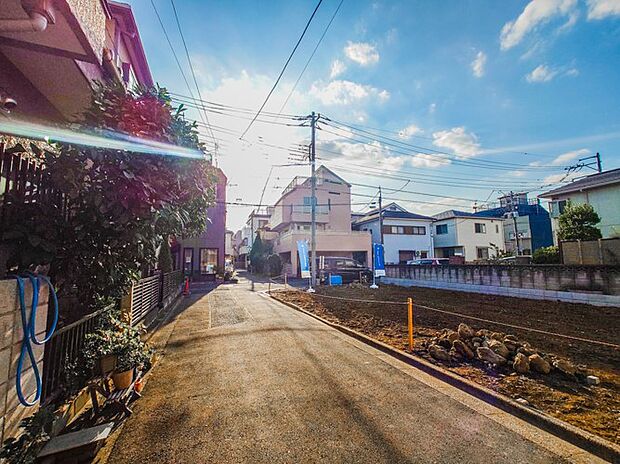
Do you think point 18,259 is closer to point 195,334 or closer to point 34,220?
point 34,220

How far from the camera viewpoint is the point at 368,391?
11.7 ft

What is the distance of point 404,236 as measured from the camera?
2873 cm

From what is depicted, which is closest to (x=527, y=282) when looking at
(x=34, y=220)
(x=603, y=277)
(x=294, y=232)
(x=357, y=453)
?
(x=603, y=277)

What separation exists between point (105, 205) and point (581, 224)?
18.1 meters

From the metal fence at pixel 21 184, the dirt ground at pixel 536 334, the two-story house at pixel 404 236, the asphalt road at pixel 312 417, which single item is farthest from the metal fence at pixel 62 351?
the two-story house at pixel 404 236

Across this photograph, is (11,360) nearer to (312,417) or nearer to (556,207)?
(312,417)

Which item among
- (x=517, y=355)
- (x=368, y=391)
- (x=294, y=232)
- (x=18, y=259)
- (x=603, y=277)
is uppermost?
(x=294, y=232)

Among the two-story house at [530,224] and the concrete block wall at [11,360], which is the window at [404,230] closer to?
the two-story house at [530,224]

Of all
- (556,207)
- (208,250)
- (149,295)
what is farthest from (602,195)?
(208,250)

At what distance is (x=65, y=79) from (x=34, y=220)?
8.83 feet

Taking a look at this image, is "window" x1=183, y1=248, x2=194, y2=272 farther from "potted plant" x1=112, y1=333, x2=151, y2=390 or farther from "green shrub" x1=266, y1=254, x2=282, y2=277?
"potted plant" x1=112, y1=333, x2=151, y2=390

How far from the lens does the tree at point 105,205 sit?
→ 2.49 m

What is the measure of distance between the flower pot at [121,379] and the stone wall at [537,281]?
11.7 metres

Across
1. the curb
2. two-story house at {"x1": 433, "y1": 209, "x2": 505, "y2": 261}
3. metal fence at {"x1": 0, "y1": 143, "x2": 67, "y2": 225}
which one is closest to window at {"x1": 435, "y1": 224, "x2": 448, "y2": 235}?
two-story house at {"x1": 433, "y1": 209, "x2": 505, "y2": 261}
